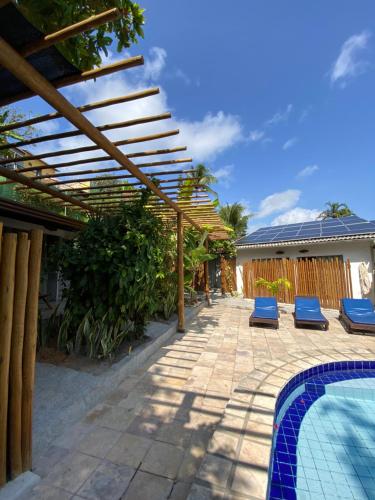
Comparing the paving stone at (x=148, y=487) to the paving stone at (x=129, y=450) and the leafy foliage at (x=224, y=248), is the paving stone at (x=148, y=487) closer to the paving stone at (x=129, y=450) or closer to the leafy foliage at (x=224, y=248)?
the paving stone at (x=129, y=450)

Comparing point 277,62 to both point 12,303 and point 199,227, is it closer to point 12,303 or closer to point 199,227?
A: point 199,227

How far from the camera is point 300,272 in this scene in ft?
39.9

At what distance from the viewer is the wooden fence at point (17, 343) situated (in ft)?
6.21

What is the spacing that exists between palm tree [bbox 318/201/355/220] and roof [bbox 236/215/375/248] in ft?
73.2

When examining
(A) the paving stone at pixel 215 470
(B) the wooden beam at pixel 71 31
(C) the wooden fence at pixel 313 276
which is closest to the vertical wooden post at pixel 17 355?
(B) the wooden beam at pixel 71 31

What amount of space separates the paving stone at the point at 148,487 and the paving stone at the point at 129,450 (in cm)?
17

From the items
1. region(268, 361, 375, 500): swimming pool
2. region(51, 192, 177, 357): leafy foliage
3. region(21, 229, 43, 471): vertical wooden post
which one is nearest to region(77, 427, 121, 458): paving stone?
region(21, 229, 43, 471): vertical wooden post

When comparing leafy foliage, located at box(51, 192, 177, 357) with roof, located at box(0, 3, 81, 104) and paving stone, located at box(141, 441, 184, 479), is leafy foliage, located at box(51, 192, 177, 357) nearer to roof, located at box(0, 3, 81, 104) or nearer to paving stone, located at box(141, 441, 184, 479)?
paving stone, located at box(141, 441, 184, 479)

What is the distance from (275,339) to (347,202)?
36309mm

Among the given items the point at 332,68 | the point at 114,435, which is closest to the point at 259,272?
the point at 332,68

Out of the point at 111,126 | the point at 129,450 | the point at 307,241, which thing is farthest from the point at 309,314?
the point at 111,126

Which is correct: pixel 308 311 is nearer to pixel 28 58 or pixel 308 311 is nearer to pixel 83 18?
pixel 28 58

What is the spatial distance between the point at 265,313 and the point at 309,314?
4.99 ft

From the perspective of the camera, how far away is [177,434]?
2.75 m
